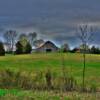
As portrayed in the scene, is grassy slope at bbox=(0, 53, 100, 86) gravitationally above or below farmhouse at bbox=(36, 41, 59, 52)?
below

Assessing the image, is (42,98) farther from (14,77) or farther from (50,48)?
(50,48)

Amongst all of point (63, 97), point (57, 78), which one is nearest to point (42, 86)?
point (57, 78)

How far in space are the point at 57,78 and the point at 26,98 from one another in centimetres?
669

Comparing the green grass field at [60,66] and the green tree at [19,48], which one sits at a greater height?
the green tree at [19,48]

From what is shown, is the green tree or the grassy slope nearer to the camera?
the grassy slope

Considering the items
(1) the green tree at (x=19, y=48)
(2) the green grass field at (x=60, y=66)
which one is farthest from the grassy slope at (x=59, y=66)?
(1) the green tree at (x=19, y=48)

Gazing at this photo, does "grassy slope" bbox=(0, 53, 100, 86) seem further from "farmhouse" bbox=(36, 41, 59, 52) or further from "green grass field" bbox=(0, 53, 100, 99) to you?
"farmhouse" bbox=(36, 41, 59, 52)

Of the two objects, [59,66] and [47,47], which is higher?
[47,47]

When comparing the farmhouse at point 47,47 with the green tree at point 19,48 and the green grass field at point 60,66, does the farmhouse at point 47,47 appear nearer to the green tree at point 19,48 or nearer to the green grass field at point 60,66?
the green tree at point 19,48

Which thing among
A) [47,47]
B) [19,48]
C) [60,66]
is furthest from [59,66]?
[47,47]

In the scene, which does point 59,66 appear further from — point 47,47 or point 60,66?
point 47,47

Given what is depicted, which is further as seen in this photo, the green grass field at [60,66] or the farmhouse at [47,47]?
the farmhouse at [47,47]

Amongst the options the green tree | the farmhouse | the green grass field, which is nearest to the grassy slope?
the green grass field

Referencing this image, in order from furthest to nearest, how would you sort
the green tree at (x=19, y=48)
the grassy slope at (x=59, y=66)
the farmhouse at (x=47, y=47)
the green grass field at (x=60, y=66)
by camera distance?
the farmhouse at (x=47, y=47)
the green tree at (x=19, y=48)
the grassy slope at (x=59, y=66)
the green grass field at (x=60, y=66)
